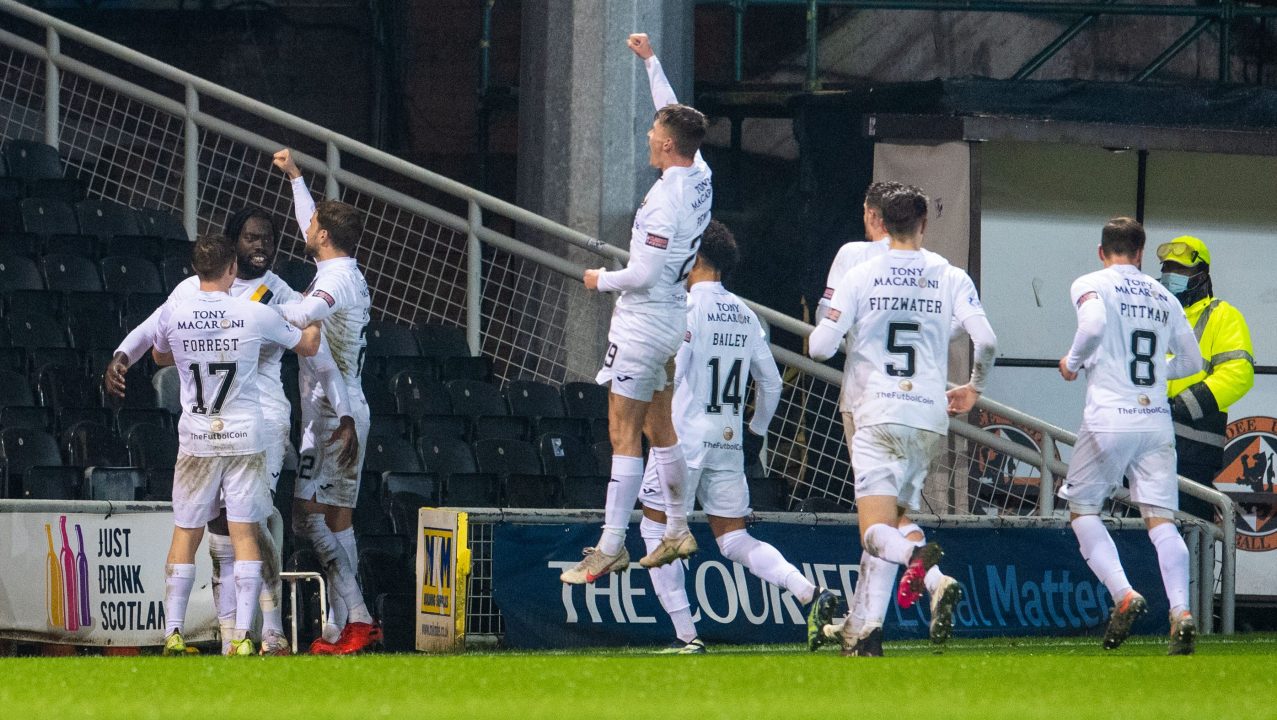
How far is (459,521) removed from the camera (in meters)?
10.1

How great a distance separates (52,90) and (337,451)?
18.3ft

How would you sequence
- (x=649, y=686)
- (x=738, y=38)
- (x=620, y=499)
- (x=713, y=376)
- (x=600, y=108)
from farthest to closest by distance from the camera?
(x=738, y=38)
(x=600, y=108)
(x=713, y=376)
(x=620, y=499)
(x=649, y=686)

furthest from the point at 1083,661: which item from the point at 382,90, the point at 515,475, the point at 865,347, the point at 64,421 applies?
the point at 382,90

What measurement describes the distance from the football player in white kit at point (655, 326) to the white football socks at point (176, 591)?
1773 mm

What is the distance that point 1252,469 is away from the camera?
51.5 feet

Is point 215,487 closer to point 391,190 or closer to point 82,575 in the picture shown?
point 82,575

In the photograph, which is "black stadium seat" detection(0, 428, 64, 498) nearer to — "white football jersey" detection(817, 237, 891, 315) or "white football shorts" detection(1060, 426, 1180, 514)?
"white football jersey" detection(817, 237, 891, 315)

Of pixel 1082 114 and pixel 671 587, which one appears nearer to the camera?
pixel 671 587

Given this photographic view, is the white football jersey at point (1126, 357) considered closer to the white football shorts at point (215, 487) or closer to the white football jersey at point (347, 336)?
the white football jersey at point (347, 336)

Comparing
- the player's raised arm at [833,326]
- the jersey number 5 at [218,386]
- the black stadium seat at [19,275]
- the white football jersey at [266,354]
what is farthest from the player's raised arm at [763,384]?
the black stadium seat at [19,275]

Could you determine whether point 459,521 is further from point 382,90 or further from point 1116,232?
point 382,90

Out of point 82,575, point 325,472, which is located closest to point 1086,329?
point 325,472

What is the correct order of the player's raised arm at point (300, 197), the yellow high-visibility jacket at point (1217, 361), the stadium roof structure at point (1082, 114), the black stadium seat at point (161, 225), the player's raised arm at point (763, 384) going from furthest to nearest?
the stadium roof structure at point (1082, 114)
the black stadium seat at point (161, 225)
the yellow high-visibility jacket at point (1217, 361)
the player's raised arm at point (300, 197)
the player's raised arm at point (763, 384)

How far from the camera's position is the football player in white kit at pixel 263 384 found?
9.57m
